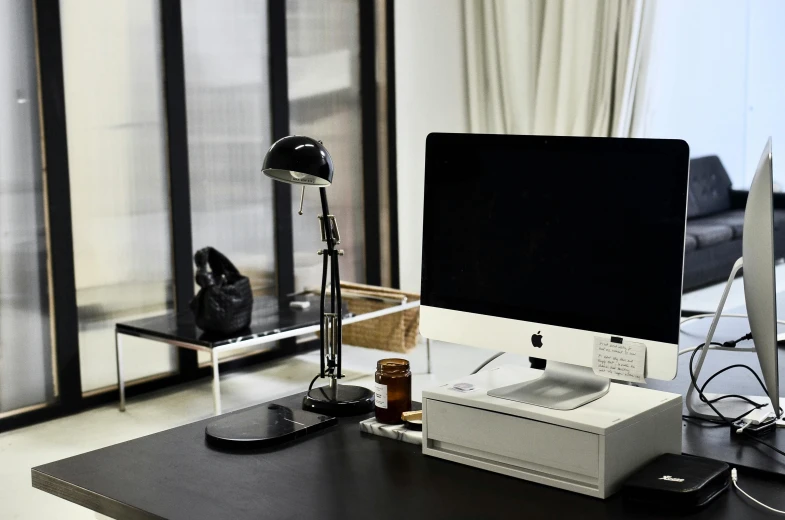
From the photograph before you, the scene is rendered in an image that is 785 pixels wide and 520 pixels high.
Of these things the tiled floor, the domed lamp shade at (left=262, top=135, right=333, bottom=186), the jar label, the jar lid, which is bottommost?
the tiled floor

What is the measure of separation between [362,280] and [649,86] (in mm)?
1855

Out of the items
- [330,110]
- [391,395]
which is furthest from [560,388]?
[330,110]

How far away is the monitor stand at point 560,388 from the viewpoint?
58.7 inches

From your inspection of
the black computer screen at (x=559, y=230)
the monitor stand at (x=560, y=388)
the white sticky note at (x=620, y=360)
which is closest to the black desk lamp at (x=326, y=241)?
the black computer screen at (x=559, y=230)

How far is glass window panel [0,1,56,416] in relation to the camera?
3680 mm

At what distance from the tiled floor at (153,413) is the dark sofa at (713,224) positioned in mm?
1729

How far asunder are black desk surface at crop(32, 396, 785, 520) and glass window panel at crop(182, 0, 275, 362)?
2842mm

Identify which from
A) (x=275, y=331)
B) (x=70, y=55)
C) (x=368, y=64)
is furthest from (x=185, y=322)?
(x=368, y=64)

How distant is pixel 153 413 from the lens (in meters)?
3.95

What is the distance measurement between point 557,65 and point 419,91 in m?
0.78

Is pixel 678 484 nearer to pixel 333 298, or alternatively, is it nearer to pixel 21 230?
pixel 333 298

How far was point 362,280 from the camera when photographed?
529 cm

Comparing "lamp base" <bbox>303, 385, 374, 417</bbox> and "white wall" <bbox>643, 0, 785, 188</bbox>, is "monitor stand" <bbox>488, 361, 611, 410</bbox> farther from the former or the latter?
"white wall" <bbox>643, 0, 785, 188</bbox>

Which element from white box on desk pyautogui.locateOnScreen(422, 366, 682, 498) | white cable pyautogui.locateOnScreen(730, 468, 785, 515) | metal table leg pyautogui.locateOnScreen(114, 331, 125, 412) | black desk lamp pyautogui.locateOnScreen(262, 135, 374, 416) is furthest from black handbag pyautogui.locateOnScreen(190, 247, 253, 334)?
white cable pyautogui.locateOnScreen(730, 468, 785, 515)
